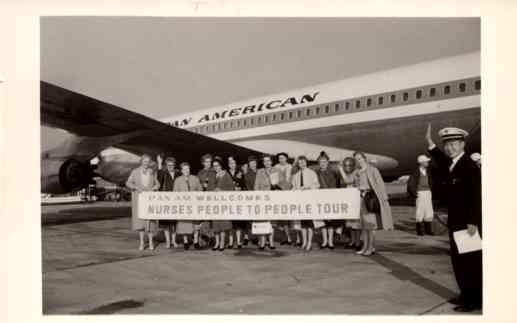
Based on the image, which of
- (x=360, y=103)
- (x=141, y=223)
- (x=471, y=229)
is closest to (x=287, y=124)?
(x=360, y=103)

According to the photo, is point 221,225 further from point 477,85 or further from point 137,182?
point 477,85

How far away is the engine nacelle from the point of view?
6.19 meters

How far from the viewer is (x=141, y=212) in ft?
20.5

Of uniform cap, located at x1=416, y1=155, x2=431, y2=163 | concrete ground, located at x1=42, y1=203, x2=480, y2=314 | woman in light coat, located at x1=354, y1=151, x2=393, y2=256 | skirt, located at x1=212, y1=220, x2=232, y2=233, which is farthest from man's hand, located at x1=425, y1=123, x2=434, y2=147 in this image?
skirt, located at x1=212, y1=220, x2=232, y2=233

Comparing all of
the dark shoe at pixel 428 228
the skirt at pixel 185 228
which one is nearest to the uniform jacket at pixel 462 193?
the dark shoe at pixel 428 228

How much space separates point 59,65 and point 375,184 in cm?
419

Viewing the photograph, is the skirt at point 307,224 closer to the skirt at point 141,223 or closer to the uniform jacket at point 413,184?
the uniform jacket at point 413,184

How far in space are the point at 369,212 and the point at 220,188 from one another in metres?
1.87

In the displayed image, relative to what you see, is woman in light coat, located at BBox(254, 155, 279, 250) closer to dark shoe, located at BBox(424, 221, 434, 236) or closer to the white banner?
the white banner

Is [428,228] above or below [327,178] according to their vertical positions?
below

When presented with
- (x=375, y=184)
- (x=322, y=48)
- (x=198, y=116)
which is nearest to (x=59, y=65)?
(x=198, y=116)

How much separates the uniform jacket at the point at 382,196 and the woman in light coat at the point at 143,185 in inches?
107

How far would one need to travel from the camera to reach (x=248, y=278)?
18.9 feet

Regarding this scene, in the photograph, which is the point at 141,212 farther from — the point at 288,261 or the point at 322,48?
the point at 322,48
